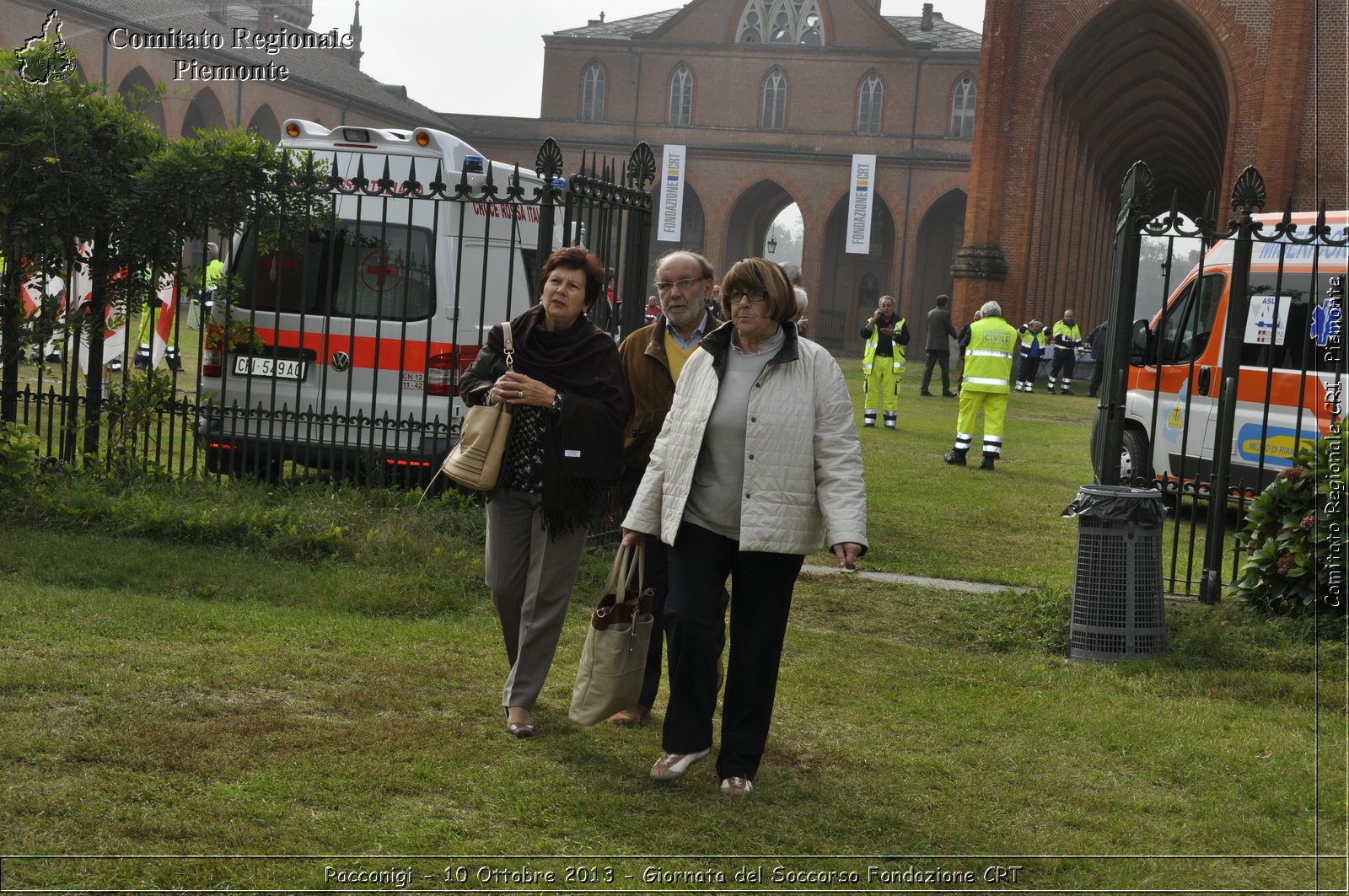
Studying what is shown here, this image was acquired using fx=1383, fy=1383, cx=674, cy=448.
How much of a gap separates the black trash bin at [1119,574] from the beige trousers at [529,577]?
2.80m

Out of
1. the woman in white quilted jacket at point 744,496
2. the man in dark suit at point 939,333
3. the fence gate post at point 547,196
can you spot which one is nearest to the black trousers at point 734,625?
the woman in white quilted jacket at point 744,496

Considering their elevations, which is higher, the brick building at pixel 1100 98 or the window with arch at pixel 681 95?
the window with arch at pixel 681 95

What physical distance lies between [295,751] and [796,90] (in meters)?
60.4

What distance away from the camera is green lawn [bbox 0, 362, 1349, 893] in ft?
13.6

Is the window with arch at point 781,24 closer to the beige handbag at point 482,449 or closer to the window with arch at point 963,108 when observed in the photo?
the window with arch at point 963,108

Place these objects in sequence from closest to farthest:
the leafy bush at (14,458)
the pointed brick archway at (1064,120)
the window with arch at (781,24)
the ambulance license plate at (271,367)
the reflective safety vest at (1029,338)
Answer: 1. the leafy bush at (14,458)
2. the ambulance license plate at (271,367)
3. the reflective safety vest at (1029,338)
4. the pointed brick archway at (1064,120)
5. the window with arch at (781,24)

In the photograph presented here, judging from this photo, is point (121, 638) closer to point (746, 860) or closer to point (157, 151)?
point (746, 860)

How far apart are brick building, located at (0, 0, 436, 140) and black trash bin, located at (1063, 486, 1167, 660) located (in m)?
35.3

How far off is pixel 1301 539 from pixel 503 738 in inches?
169

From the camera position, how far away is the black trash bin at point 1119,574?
6.85m

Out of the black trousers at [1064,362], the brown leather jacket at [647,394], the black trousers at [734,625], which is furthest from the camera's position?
the black trousers at [1064,362]

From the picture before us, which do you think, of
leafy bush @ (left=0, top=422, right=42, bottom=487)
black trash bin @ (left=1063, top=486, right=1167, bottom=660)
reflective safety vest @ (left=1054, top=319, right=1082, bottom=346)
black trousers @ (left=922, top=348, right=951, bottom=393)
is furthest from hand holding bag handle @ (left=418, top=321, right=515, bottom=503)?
reflective safety vest @ (left=1054, top=319, right=1082, bottom=346)

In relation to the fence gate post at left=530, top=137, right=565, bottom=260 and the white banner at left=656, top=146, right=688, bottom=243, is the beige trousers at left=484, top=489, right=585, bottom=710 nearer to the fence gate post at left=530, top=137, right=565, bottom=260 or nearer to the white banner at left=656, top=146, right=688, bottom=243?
the fence gate post at left=530, top=137, right=565, bottom=260

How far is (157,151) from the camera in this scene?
8.81 metres
